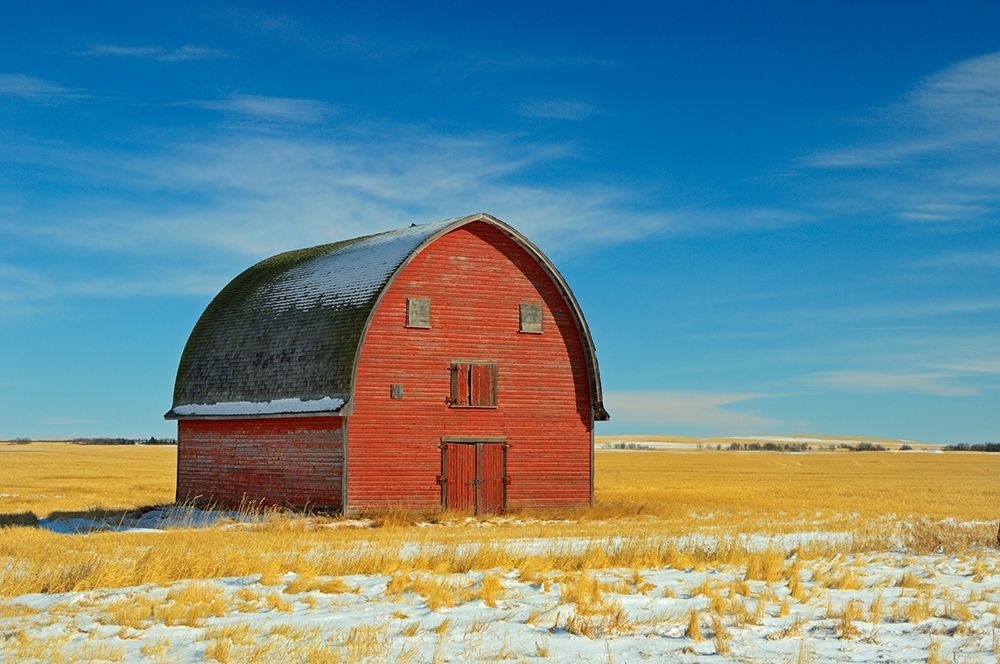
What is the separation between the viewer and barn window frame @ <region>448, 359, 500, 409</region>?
31594 mm

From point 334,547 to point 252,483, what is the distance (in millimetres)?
14336

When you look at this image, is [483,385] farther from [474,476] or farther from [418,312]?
[418,312]

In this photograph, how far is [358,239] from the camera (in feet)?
123

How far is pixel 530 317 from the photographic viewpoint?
32.9 m

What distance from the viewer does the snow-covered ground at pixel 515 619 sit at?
10242 millimetres

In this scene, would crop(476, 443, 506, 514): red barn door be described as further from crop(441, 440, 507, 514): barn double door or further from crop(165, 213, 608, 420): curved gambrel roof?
crop(165, 213, 608, 420): curved gambrel roof

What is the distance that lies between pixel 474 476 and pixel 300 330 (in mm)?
6284

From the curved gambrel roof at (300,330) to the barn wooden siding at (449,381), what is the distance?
1.40 ft

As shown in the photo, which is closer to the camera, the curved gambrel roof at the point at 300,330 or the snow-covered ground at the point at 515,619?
the snow-covered ground at the point at 515,619

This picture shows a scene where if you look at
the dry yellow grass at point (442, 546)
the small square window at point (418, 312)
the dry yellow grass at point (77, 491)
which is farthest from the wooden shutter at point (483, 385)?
the dry yellow grass at point (77, 491)

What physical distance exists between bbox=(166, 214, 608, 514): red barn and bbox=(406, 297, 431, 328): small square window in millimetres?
32

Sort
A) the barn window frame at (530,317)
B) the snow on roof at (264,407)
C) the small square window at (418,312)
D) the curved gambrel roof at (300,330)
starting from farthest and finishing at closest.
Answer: the barn window frame at (530,317) < the small square window at (418,312) < the curved gambrel roof at (300,330) < the snow on roof at (264,407)

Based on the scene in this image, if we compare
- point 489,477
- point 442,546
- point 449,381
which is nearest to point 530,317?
point 449,381

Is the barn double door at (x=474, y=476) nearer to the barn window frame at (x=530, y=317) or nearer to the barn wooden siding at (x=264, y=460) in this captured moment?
the barn wooden siding at (x=264, y=460)
